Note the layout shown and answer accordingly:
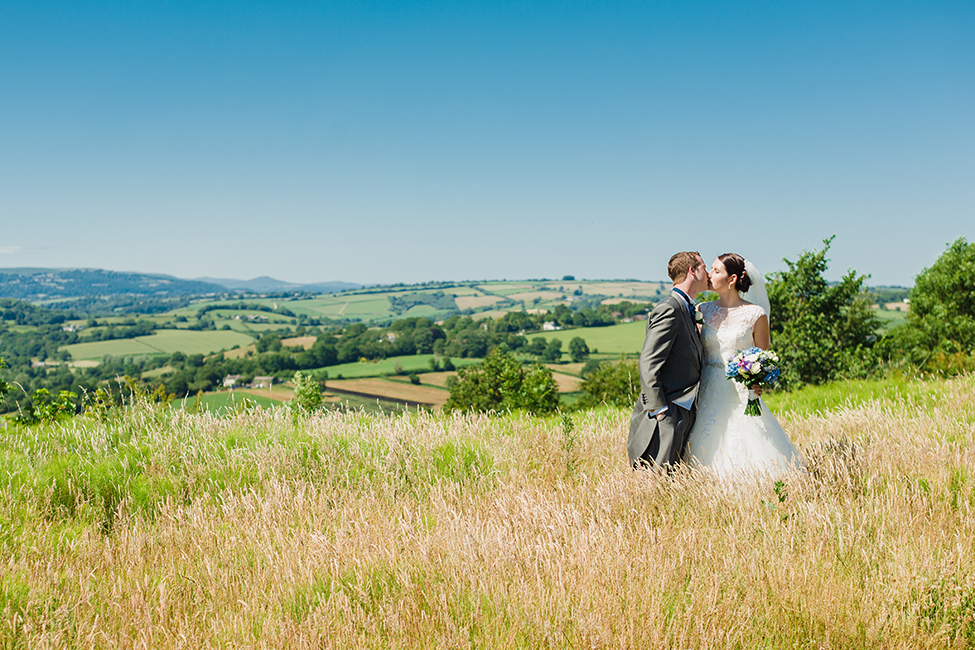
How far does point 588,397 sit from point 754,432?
4657 centimetres

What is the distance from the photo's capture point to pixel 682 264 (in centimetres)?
550

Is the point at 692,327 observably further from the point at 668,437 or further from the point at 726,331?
the point at 668,437

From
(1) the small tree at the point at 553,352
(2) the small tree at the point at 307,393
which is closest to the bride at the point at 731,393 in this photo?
(2) the small tree at the point at 307,393

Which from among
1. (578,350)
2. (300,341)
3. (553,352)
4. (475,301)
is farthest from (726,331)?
(475,301)

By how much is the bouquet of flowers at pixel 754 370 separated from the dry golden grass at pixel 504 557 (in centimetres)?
78

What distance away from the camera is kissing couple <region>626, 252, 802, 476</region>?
5195mm

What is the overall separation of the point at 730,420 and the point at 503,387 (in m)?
29.5

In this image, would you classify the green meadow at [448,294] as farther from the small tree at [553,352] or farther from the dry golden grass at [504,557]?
the dry golden grass at [504,557]

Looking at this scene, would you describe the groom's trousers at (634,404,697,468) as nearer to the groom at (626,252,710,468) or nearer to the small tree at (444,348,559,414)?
the groom at (626,252,710,468)

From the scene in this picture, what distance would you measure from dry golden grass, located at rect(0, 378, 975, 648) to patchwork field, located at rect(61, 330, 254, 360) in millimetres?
107280

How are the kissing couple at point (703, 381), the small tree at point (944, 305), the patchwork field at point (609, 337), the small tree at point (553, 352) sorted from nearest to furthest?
the kissing couple at point (703, 381) → the small tree at point (944, 305) → the patchwork field at point (609, 337) → the small tree at point (553, 352)

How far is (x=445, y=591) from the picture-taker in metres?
3.21

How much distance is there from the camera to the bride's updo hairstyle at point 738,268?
5.50m

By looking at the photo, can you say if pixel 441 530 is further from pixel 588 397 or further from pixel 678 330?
pixel 588 397
